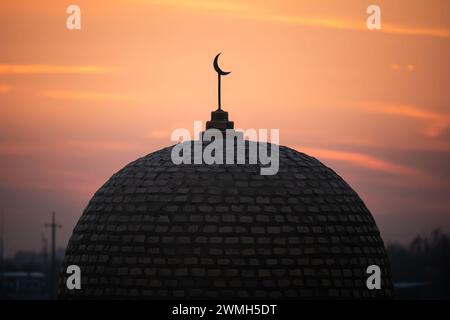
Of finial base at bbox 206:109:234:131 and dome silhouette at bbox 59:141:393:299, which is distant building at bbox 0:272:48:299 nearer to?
finial base at bbox 206:109:234:131

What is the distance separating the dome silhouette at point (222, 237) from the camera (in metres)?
24.9

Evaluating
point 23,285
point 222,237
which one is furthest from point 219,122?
point 23,285

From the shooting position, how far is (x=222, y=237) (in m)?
25.1

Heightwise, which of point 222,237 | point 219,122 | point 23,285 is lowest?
point 222,237

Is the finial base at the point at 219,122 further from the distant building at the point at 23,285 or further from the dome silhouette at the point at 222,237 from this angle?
the distant building at the point at 23,285

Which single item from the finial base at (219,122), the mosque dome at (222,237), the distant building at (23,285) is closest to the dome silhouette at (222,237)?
the mosque dome at (222,237)

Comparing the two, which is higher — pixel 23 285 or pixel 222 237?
pixel 23 285

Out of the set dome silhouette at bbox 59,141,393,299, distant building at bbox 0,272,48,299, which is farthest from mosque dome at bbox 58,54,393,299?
distant building at bbox 0,272,48,299

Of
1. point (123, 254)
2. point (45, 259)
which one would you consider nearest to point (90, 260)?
point (123, 254)

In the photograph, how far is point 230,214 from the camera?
25.3 m

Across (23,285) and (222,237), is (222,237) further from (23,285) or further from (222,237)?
(23,285)

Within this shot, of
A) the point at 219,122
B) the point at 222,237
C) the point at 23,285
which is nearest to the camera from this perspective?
the point at 222,237

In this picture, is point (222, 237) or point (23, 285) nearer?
point (222, 237)
